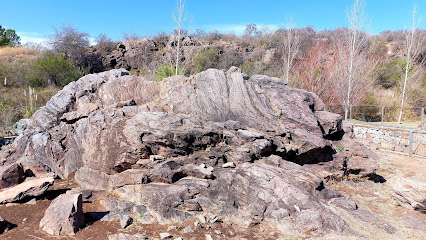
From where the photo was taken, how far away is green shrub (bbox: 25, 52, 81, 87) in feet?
76.8

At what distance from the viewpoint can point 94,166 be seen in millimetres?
6871

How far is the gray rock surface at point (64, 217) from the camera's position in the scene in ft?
15.4

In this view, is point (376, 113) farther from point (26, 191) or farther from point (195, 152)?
point (26, 191)

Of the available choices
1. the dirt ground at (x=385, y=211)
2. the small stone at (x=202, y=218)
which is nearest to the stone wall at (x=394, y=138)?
the dirt ground at (x=385, y=211)

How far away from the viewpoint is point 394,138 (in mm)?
12492

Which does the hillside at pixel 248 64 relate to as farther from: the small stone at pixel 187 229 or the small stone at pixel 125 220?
the small stone at pixel 187 229

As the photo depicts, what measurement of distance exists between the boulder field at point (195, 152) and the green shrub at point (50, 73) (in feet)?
55.3

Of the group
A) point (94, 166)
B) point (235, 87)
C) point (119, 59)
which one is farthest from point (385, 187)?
point (119, 59)

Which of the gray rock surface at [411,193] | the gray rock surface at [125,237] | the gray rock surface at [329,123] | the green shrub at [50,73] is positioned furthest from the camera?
the green shrub at [50,73]

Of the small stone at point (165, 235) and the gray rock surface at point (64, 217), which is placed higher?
the gray rock surface at point (64, 217)

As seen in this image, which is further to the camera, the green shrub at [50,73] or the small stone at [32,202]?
the green shrub at [50,73]

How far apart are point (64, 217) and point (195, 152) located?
3.03 metres

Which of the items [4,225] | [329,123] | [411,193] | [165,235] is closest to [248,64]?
[329,123]

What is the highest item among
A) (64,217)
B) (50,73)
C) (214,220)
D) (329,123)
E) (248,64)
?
(248,64)
